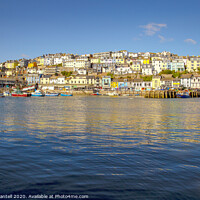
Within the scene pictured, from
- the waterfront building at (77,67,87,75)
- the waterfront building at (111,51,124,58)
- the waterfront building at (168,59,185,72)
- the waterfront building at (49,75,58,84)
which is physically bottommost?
the waterfront building at (49,75,58,84)

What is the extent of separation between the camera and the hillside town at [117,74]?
424 feet

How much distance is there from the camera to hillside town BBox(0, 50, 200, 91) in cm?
12938

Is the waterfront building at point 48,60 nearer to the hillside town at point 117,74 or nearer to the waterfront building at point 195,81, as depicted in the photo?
the hillside town at point 117,74

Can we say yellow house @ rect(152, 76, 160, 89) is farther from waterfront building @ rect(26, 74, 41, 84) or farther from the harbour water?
the harbour water

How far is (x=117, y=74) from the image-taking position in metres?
153

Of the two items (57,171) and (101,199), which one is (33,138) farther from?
(101,199)

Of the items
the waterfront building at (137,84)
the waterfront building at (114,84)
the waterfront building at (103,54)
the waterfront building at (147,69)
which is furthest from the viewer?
the waterfront building at (103,54)

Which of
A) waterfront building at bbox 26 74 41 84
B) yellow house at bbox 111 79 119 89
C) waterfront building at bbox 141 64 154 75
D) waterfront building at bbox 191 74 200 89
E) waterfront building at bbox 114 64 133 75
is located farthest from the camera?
waterfront building at bbox 26 74 41 84

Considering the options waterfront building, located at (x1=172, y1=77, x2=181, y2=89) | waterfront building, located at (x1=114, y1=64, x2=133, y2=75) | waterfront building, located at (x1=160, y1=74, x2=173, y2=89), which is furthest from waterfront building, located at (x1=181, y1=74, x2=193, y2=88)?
waterfront building, located at (x1=114, y1=64, x2=133, y2=75)

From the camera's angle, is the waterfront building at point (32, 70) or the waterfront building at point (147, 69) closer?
the waterfront building at point (147, 69)

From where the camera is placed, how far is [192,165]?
31.4 ft

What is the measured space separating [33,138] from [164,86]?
387ft

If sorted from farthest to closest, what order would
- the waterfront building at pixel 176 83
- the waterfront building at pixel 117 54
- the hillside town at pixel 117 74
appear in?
the waterfront building at pixel 117 54 → the hillside town at pixel 117 74 → the waterfront building at pixel 176 83

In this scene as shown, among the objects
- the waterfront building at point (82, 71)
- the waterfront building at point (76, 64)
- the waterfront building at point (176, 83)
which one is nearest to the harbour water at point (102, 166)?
the waterfront building at point (176, 83)
